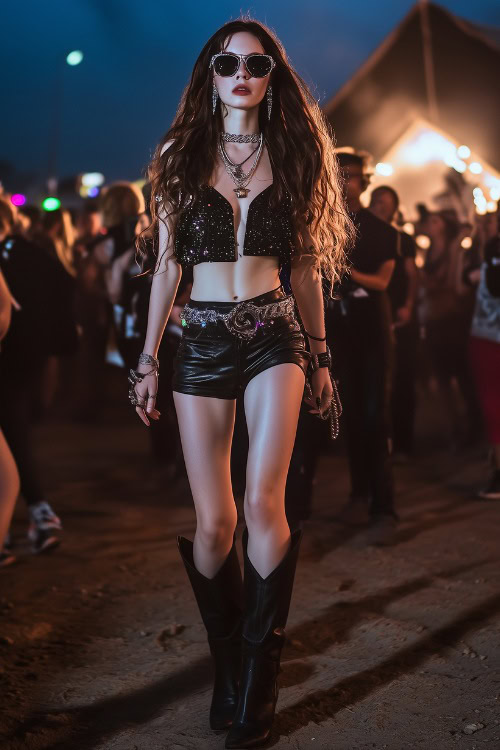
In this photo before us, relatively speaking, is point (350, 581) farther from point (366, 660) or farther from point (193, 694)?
point (193, 694)

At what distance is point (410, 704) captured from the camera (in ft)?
11.4

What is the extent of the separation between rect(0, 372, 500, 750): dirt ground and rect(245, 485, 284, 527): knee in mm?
698

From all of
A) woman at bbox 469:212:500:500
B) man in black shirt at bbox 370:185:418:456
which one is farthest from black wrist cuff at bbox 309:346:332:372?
man in black shirt at bbox 370:185:418:456

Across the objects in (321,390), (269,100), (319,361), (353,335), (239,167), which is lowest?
(321,390)

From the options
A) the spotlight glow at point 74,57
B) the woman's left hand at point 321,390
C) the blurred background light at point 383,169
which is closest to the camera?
the woman's left hand at point 321,390

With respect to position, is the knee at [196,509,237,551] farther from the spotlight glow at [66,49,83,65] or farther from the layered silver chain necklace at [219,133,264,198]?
the spotlight glow at [66,49,83,65]

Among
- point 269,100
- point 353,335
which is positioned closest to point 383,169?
point 353,335

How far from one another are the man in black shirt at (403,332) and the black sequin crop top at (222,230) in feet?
13.9

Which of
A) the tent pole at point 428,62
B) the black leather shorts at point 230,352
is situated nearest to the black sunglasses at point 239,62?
the black leather shorts at point 230,352

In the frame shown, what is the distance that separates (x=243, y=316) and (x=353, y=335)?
9.78 ft

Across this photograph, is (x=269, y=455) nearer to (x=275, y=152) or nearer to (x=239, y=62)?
(x=275, y=152)

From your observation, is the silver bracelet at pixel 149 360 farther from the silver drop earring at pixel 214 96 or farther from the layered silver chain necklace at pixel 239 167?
the silver drop earring at pixel 214 96

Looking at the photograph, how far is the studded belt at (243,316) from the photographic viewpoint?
3.28 metres

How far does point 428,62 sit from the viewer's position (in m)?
14.6
